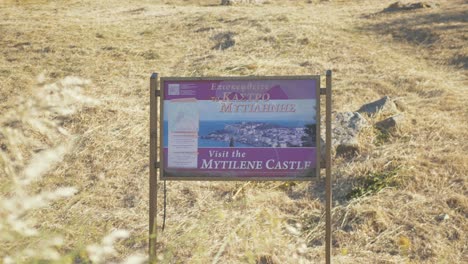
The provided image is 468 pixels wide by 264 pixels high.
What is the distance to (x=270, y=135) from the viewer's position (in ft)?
12.7

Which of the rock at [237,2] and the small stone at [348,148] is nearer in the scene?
the small stone at [348,148]

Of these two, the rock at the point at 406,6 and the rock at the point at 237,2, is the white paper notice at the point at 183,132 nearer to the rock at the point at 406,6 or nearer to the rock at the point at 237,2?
the rock at the point at 406,6

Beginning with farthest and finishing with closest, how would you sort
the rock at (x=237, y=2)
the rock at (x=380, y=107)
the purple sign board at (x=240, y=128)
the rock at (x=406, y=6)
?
the rock at (x=237, y=2) → the rock at (x=406, y=6) → the rock at (x=380, y=107) → the purple sign board at (x=240, y=128)

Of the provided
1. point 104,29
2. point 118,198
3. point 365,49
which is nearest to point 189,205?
point 118,198

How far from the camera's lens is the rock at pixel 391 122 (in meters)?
6.46

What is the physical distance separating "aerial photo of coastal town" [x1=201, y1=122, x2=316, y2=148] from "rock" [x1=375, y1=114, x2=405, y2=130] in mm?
2899

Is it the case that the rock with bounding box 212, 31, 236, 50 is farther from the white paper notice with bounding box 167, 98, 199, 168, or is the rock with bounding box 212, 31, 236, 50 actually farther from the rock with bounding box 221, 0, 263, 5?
the white paper notice with bounding box 167, 98, 199, 168

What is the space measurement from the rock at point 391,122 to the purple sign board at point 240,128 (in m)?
2.90

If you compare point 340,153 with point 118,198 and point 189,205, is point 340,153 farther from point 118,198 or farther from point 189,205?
point 118,198

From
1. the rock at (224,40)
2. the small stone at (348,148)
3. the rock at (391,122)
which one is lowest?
the rock at (224,40)

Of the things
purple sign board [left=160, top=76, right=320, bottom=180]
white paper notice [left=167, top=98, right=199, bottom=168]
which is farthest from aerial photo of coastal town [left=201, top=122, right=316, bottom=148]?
white paper notice [left=167, top=98, right=199, bottom=168]

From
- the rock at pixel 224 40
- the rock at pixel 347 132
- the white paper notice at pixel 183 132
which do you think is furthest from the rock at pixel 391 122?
the rock at pixel 224 40

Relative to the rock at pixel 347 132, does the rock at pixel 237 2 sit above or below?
below

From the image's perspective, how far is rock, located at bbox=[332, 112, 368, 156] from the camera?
6.01 meters
